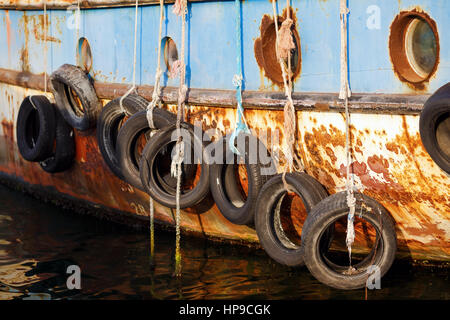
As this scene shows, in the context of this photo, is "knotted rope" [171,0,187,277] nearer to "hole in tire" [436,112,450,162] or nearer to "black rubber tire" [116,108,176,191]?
"black rubber tire" [116,108,176,191]

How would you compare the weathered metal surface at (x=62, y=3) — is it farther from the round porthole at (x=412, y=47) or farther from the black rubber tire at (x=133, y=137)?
the round porthole at (x=412, y=47)

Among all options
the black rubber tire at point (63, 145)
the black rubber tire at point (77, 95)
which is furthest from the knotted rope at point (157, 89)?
the black rubber tire at point (63, 145)

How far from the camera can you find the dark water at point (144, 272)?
4660 mm

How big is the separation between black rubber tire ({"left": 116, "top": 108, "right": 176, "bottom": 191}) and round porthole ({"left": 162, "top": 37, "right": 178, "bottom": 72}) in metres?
0.39

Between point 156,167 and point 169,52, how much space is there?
896 mm

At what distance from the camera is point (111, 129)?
5766 mm

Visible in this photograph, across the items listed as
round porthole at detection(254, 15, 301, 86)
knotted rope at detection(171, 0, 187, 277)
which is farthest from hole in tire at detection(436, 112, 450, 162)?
knotted rope at detection(171, 0, 187, 277)

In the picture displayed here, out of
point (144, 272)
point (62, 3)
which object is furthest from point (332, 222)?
point (62, 3)

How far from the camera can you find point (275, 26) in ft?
14.7

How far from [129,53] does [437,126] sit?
108 inches

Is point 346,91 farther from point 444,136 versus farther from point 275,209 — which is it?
point 275,209

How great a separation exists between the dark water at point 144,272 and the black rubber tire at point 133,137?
0.65 meters

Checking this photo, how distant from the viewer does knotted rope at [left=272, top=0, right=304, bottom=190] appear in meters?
4.34
